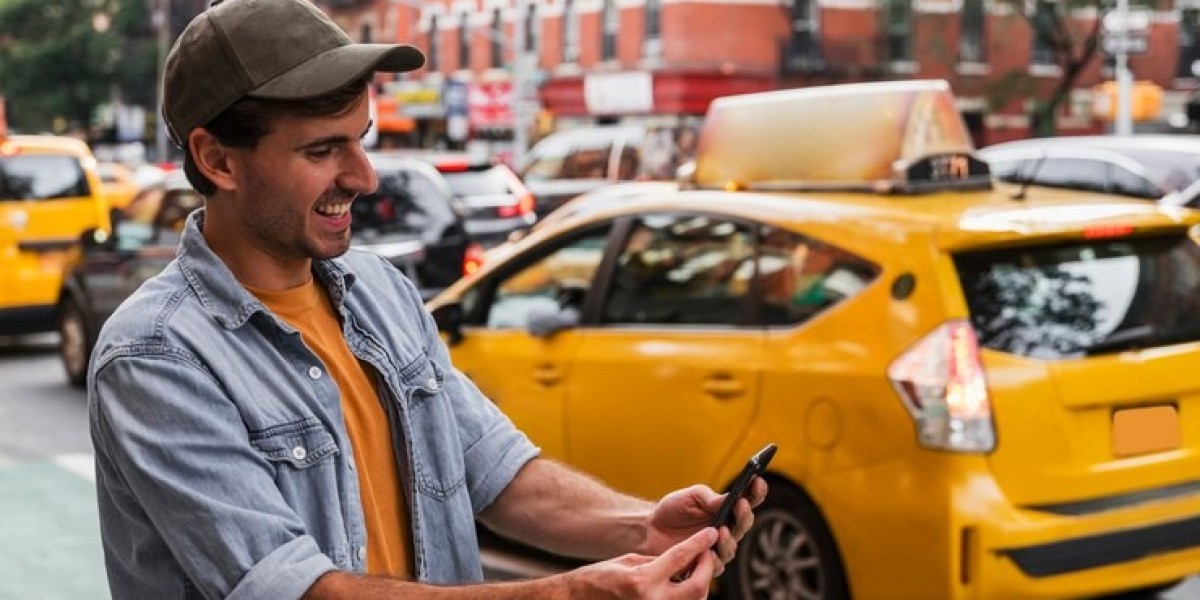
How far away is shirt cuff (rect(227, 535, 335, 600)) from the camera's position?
2.04 m

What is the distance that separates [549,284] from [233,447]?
15.4ft

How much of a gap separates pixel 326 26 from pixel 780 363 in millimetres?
3562

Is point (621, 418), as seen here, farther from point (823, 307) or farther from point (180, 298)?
point (180, 298)

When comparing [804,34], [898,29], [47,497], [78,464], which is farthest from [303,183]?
[898,29]

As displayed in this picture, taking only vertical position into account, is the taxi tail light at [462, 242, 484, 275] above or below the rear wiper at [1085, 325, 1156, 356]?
below

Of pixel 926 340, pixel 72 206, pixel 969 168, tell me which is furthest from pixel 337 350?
pixel 72 206

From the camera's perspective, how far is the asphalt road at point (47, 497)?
7109 millimetres

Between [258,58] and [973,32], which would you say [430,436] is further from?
[973,32]

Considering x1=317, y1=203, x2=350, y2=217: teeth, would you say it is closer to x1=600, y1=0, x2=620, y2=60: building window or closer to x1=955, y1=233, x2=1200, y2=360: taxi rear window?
x1=955, y1=233, x2=1200, y2=360: taxi rear window

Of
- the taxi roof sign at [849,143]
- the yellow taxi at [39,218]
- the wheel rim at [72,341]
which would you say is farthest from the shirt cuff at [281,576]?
the yellow taxi at [39,218]

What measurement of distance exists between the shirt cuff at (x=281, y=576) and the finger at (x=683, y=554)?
0.42 metres

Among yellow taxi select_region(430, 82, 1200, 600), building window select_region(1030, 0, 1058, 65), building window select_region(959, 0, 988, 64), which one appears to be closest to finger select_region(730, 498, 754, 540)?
yellow taxi select_region(430, 82, 1200, 600)

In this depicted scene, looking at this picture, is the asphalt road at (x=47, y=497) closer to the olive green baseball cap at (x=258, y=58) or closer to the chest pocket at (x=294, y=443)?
the chest pocket at (x=294, y=443)

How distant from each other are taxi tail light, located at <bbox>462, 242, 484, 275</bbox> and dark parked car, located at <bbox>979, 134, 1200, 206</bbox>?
153 inches
